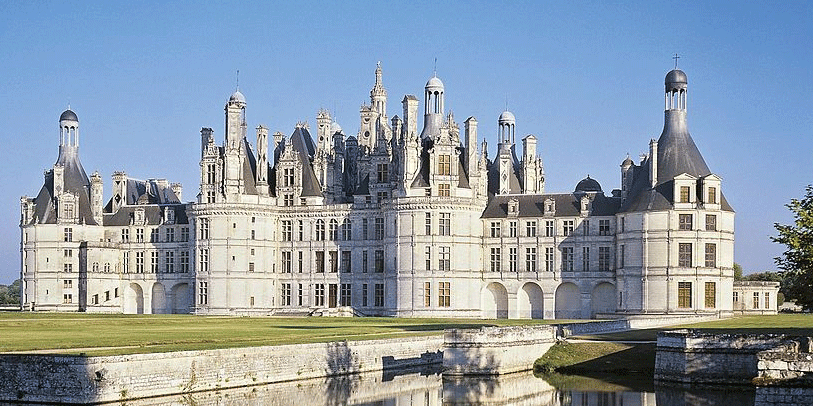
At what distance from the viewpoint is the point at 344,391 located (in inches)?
1578

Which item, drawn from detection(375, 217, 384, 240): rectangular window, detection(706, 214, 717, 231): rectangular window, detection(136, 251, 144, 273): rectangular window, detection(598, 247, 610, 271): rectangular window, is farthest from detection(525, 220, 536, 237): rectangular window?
detection(136, 251, 144, 273): rectangular window

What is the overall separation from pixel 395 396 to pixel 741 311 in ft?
122

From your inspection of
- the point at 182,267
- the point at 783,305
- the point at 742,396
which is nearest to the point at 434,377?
the point at 742,396

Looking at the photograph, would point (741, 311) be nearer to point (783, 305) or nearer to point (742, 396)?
point (783, 305)

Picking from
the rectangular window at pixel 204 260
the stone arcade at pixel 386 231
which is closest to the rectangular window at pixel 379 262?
the stone arcade at pixel 386 231

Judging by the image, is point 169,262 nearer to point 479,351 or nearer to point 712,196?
point 712,196

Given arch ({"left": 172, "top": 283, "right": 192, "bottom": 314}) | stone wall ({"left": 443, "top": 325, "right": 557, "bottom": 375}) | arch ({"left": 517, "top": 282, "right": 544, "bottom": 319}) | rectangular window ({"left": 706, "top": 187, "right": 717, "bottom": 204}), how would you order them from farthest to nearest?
arch ({"left": 172, "top": 283, "right": 192, "bottom": 314}) → arch ({"left": 517, "top": 282, "right": 544, "bottom": 319}) → rectangular window ({"left": 706, "top": 187, "right": 717, "bottom": 204}) → stone wall ({"left": 443, "top": 325, "right": 557, "bottom": 375})

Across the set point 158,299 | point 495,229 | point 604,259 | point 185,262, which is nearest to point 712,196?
point 604,259

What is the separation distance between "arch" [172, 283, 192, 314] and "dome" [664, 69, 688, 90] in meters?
33.1

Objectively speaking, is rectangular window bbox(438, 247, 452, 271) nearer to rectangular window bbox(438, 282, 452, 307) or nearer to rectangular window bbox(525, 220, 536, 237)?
rectangular window bbox(438, 282, 452, 307)

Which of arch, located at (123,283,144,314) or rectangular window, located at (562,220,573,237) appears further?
arch, located at (123,283,144,314)

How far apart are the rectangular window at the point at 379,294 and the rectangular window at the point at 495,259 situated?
6.83m

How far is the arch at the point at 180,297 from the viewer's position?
3300 inches

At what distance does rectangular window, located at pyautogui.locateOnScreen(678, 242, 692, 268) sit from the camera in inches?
2699
